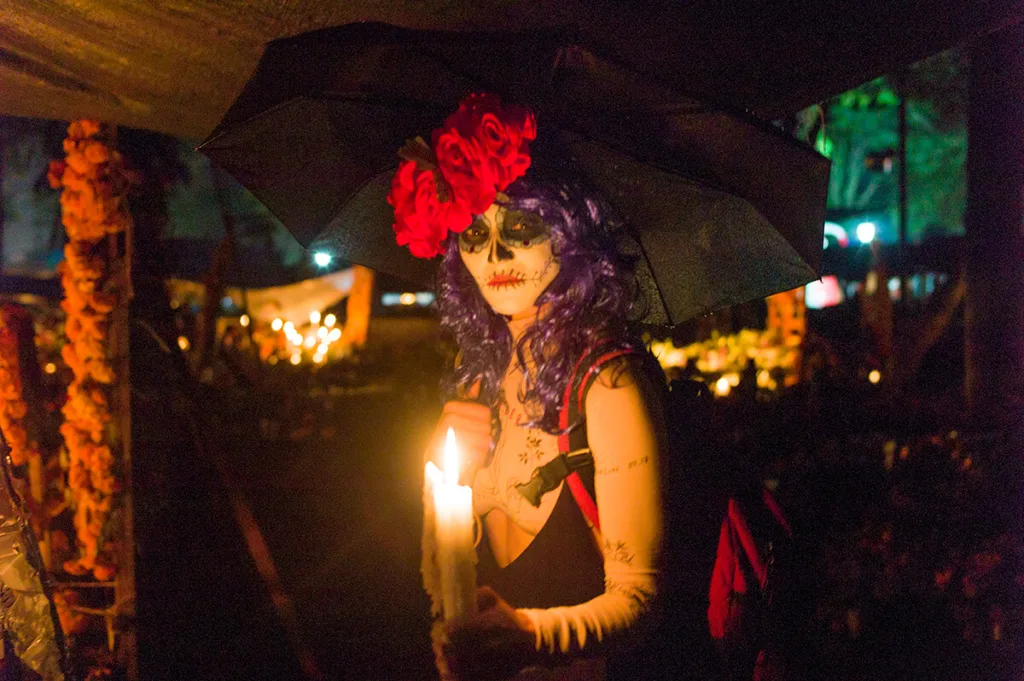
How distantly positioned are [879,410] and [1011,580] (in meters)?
1.46

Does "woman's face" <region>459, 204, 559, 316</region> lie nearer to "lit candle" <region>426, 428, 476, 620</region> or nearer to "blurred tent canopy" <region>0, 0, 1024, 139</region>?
"blurred tent canopy" <region>0, 0, 1024, 139</region>

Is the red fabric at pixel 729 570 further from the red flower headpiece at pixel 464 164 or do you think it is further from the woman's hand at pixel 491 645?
the red flower headpiece at pixel 464 164

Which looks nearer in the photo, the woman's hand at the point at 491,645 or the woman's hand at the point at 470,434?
the woman's hand at the point at 491,645

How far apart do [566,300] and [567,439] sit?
0.39m

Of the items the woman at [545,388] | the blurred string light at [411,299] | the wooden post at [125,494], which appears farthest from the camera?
the blurred string light at [411,299]

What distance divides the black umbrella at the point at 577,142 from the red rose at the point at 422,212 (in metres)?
0.27

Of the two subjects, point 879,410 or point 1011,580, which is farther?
point 879,410

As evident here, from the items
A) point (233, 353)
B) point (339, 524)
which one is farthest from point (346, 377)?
point (339, 524)

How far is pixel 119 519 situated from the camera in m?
3.40

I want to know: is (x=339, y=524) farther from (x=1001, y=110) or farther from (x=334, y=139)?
(x=1001, y=110)

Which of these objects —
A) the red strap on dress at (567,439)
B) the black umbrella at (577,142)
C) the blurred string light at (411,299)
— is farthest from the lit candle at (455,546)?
the blurred string light at (411,299)

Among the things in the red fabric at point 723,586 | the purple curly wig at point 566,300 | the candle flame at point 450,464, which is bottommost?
the red fabric at point 723,586

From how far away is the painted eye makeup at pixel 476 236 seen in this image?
2.17m

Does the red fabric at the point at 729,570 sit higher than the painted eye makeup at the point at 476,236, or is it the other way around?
the painted eye makeup at the point at 476,236
